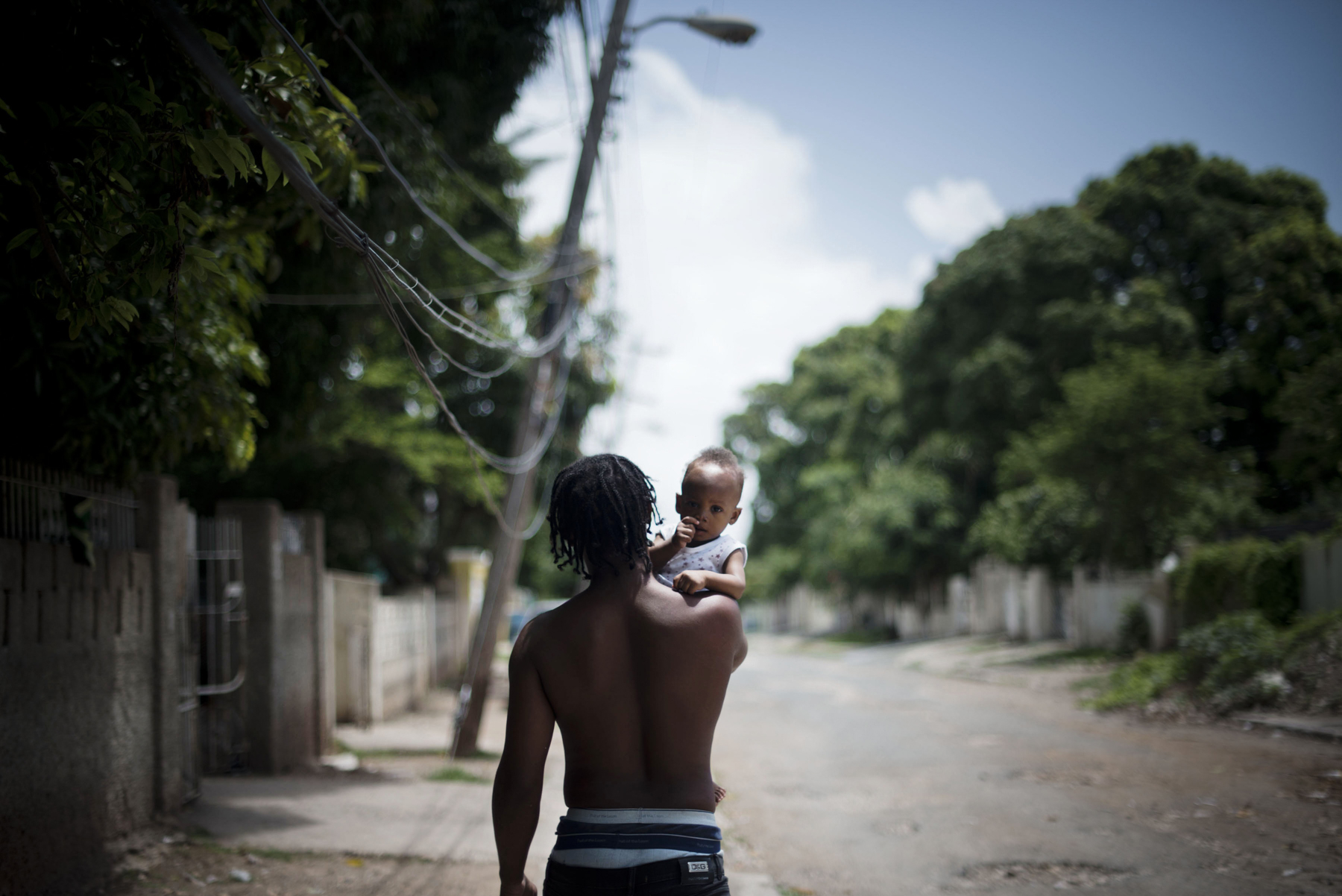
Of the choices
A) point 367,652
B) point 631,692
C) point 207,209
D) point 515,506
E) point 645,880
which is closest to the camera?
point 645,880

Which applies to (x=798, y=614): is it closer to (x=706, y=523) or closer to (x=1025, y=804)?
(x=1025, y=804)

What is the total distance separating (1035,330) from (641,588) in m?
32.3

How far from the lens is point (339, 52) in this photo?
8.32m

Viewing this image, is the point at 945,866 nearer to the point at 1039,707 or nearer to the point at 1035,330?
the point at 1039,707

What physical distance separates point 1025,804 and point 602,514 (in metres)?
6.77

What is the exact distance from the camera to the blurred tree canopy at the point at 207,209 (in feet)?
12.6

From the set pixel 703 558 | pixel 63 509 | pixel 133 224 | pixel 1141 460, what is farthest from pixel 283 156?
pixel 1141 460

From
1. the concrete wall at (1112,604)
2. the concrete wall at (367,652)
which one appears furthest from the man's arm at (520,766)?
the concrete wall at (1112,604)

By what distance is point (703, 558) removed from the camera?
2.96 meters

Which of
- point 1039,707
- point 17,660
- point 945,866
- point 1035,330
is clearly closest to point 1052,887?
point 945,866

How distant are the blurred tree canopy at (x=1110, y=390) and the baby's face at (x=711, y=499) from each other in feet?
55.9

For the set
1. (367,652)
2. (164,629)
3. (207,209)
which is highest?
(207,209)

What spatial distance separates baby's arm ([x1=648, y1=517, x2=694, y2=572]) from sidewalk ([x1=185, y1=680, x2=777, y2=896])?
352 centimetres

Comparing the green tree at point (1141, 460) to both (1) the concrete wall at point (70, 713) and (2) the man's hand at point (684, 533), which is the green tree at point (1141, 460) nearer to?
(1) the concrete wall at point (70, 713)
